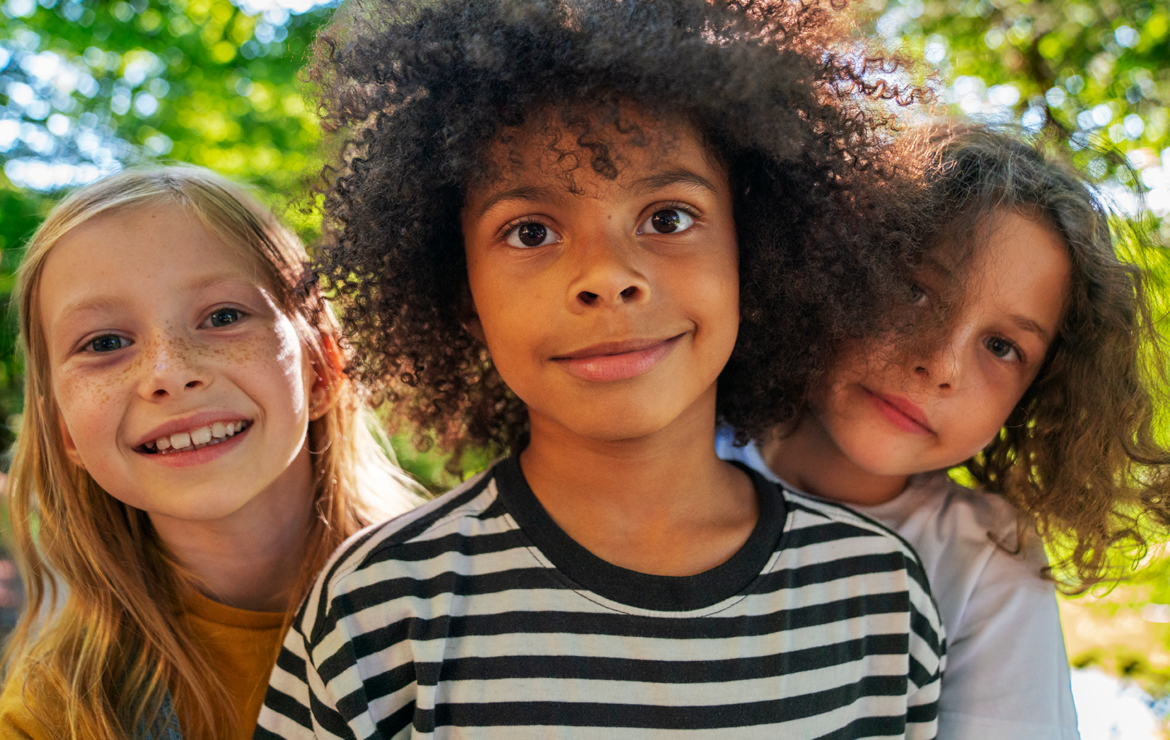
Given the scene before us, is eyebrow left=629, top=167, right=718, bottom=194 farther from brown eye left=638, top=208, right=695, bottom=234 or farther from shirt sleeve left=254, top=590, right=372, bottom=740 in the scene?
shirt sleeve left=254, top=590, right=372, bottom=740

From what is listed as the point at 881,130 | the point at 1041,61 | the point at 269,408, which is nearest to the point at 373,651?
the point at 269,408

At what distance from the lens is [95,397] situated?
1.95 metres

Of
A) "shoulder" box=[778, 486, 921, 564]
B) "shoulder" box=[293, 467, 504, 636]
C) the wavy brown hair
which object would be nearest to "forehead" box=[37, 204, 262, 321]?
"shoulder" box=[293, 467, 504, 636]

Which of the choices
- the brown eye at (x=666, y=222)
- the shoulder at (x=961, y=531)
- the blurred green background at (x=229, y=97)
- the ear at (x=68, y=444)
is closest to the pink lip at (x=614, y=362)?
the brown eye at (x=666, y=222)

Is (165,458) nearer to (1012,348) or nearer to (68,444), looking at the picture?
(68,444)

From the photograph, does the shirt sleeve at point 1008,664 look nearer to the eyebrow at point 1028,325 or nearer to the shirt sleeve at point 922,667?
the shirt sleeve at point 922,667

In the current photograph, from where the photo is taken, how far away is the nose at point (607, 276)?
1546 mm

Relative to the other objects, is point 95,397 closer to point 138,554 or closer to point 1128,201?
point 138,554

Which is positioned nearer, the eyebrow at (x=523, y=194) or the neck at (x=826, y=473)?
the eyebrow at (x=523, y=194)

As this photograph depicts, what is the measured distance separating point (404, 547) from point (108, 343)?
2.83 ft

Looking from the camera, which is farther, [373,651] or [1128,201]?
[1128,201]

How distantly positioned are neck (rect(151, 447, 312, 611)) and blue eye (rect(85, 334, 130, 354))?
0.44m

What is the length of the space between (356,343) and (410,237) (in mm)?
392

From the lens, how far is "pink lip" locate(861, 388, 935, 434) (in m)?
2.07
